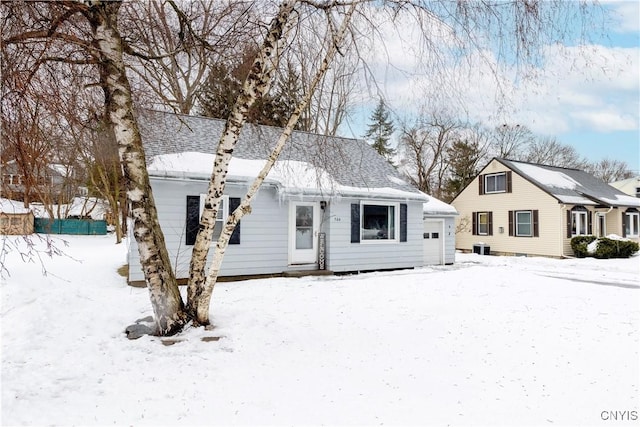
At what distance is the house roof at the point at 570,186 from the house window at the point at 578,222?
459 mm

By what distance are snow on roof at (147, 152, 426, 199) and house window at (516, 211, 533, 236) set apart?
9.45m

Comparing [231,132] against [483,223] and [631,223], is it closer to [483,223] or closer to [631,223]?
[483,223]

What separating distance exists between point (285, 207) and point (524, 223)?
520 inches

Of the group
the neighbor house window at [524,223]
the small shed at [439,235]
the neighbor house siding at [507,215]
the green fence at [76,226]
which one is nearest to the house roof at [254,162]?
the small shed at [439,235]

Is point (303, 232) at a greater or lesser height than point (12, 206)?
lesser

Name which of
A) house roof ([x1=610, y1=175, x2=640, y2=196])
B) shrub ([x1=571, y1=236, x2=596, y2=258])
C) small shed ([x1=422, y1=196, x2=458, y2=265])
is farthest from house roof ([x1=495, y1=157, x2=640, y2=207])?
house roof ([x1=610, y1=175, x2=640, y2=196])

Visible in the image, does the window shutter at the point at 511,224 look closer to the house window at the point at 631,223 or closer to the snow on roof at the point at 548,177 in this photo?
the snow on roof at the point at 548,177

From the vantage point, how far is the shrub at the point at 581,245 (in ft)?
52.1

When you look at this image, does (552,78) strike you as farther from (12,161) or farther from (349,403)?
(12,161)

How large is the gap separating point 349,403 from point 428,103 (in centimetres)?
335

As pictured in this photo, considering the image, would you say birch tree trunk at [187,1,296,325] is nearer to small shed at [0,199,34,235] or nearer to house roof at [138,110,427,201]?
small shed at [0,199,34,235]

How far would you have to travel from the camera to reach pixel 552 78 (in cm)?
387

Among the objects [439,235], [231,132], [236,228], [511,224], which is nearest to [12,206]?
[231,132]

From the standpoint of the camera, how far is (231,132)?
4.77 m
